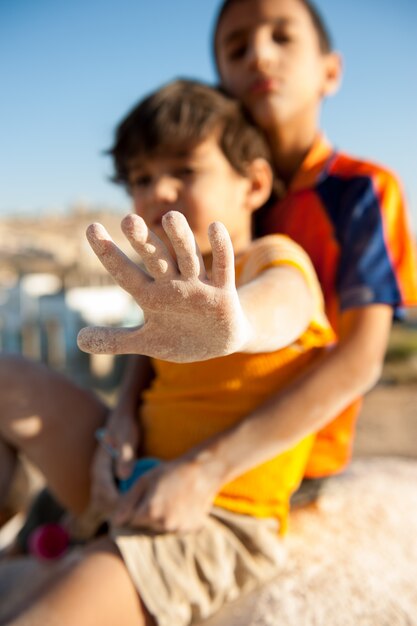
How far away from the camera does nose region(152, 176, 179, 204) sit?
5.18 feet

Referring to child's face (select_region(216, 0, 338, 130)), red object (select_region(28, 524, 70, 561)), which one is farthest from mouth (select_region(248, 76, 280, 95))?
red object (select_region(28, 524, 70, 561))

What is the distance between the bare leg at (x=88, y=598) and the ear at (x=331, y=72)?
5.41 ft

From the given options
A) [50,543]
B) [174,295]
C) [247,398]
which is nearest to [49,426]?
[50,543]

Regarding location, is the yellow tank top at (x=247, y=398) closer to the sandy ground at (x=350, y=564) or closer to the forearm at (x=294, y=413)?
the forearm at (x=294, y=413)

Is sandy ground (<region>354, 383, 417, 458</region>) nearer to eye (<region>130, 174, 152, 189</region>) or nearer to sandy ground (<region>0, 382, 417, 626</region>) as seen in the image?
sandy ground (<region>0, 382, 417, 626</region>)

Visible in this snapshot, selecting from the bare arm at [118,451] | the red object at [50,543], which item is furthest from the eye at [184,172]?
the red object at [50,543]

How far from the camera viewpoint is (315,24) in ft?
6.64

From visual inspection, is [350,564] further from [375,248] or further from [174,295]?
[174,295]

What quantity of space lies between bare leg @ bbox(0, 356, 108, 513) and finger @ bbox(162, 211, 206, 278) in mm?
976

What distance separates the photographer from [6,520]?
2.15 m

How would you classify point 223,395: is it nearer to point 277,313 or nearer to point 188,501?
point 188,501

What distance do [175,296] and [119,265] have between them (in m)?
0.10

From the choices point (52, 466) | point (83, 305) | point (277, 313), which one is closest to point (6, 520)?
point (52, 466)

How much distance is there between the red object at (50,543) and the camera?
1.90m
